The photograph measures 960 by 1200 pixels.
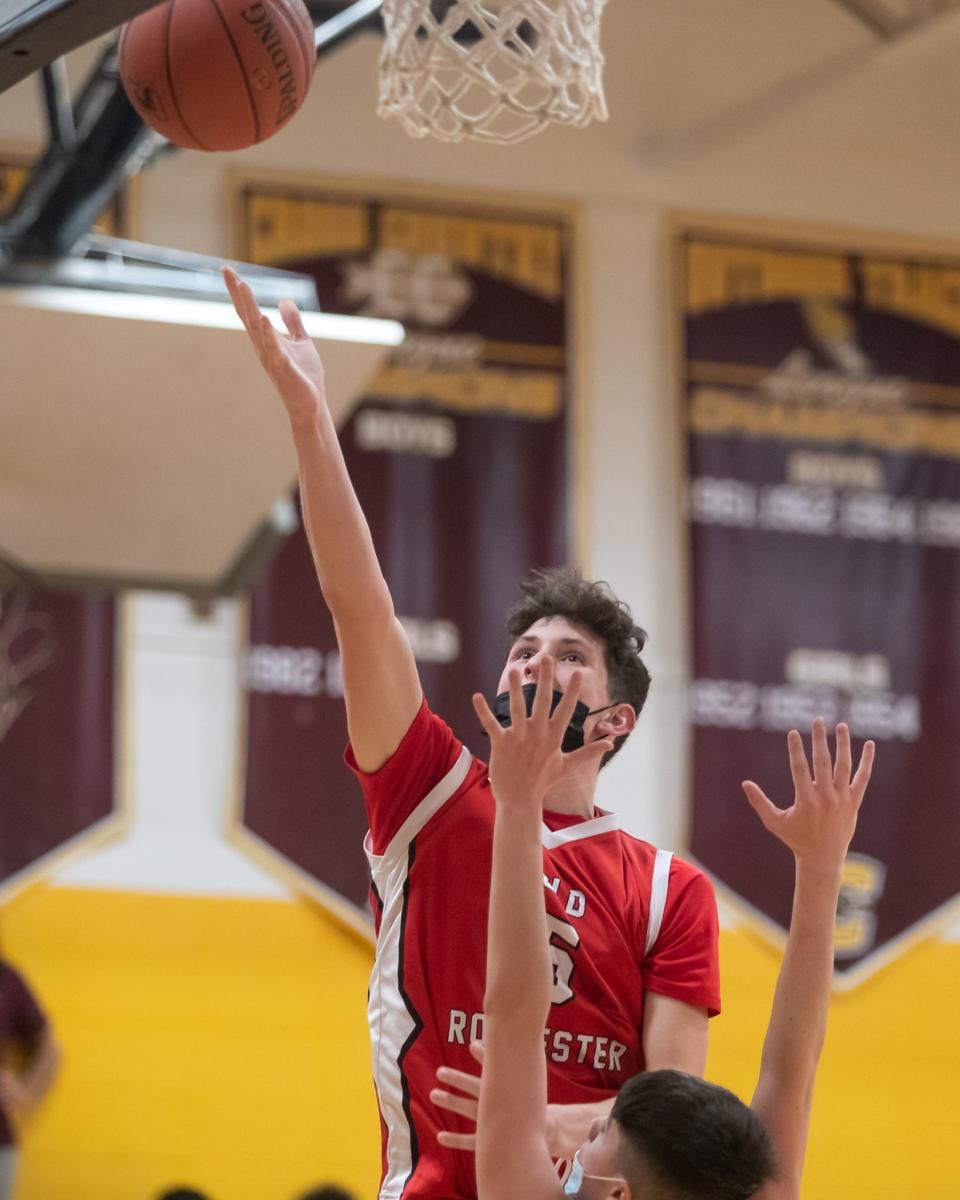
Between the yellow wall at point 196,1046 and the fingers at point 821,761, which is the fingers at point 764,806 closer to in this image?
the fingers at point 821,761

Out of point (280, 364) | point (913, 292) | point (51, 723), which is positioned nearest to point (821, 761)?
point (280, 364)

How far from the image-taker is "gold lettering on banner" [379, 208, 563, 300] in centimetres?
849

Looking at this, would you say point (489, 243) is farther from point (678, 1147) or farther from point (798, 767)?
point (678, 1147)

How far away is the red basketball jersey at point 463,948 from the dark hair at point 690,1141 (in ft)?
1.05

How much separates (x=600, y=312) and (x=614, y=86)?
3.96ft

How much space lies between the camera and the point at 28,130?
26.2ft

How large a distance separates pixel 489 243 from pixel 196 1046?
400cm

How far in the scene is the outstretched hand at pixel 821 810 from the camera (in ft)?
9.50

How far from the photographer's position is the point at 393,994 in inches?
113

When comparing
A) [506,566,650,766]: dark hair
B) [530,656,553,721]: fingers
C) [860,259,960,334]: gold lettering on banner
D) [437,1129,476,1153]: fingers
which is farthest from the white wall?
[530,656,553,721]: fingers

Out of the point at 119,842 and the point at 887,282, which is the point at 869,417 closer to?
the point at 887,282

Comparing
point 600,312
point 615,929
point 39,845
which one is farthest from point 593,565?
point 615,929

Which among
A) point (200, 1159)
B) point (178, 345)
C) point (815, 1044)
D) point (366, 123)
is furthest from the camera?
point (366, 123)

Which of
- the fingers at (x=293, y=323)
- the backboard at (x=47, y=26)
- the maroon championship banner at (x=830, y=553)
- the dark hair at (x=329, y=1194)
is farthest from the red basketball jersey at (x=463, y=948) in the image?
the maroon championship banner at (x=830, y=553)
